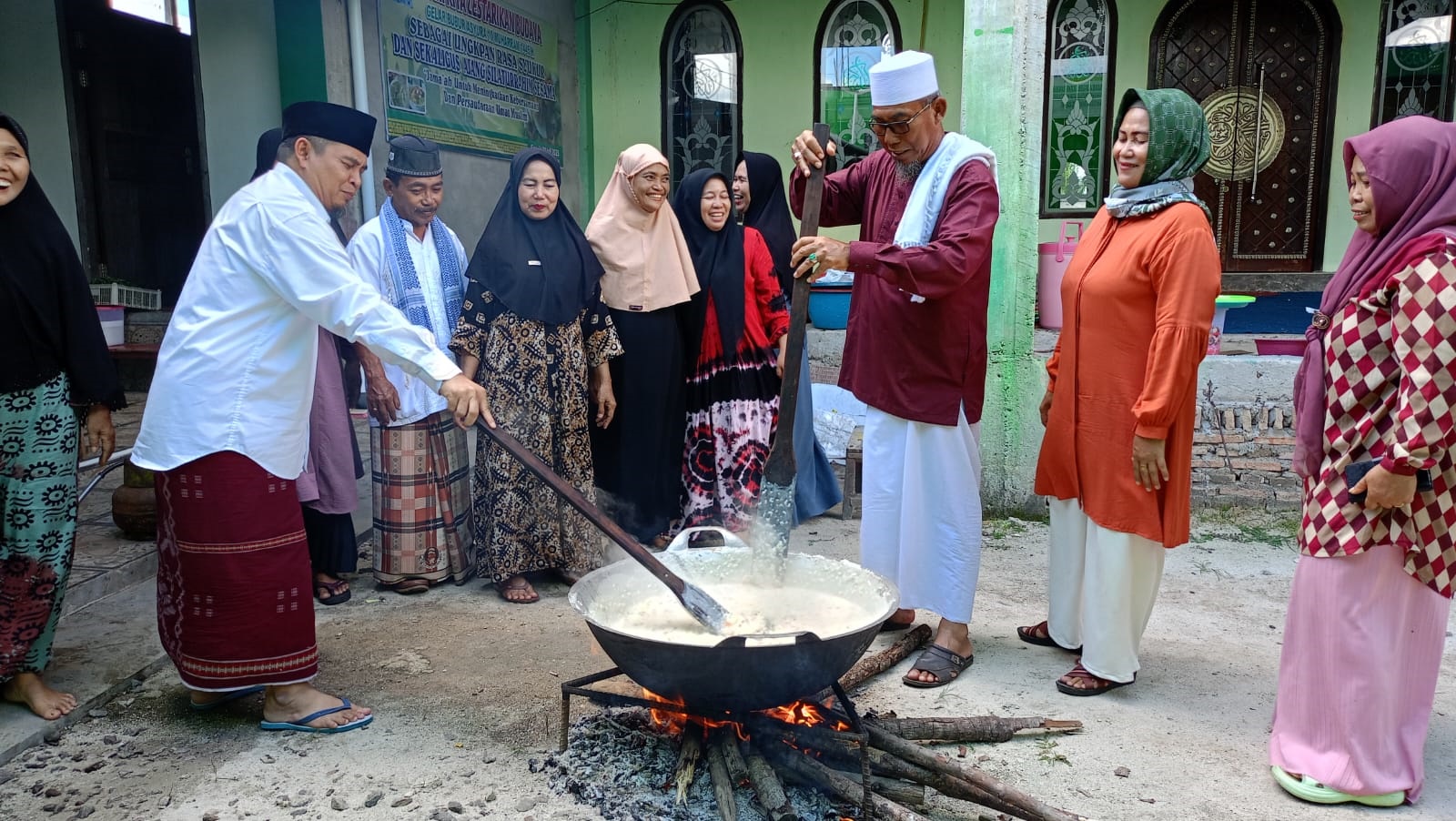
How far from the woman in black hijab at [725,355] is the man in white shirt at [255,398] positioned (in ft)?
6.85

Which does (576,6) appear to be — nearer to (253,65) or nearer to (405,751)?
(253,65)

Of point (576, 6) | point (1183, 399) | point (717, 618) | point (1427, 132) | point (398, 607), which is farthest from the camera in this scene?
point (576, 6)

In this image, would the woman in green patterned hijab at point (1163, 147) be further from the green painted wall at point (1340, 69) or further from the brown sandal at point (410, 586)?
the green painted wall at point (1340, 69)

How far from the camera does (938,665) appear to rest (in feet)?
11.2

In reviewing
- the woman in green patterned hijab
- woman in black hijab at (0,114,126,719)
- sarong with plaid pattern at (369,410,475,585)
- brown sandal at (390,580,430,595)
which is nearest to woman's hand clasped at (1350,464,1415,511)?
the woman in green patterned hijab

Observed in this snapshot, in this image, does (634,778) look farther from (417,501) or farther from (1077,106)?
(1077,106)

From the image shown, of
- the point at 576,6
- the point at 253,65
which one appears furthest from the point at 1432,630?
the point at 576,6

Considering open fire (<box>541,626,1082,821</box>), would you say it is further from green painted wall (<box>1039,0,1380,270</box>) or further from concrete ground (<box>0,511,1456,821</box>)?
green painted wall (<box>1039,0,1380,270</box>)

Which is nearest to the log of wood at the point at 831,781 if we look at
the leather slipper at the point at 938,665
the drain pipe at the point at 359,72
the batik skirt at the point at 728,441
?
the leather slipper at the point at 938,665

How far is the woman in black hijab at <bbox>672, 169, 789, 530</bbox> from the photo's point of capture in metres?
4.81

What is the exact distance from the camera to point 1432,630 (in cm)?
259

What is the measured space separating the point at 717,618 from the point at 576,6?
738 cm

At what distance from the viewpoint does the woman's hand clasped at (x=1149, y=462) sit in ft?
9.73

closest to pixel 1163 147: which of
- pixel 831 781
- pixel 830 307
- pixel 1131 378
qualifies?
pixel 1131 378
